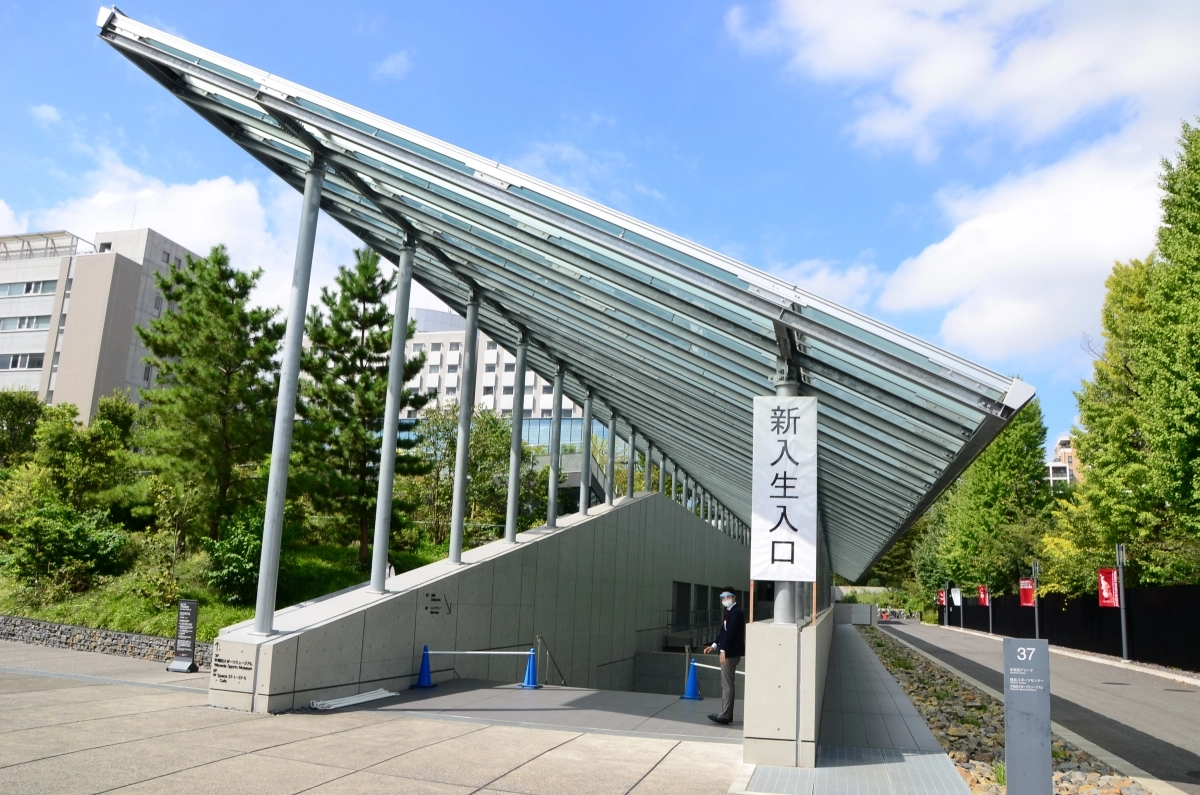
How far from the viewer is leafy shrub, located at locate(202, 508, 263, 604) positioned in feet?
55.3

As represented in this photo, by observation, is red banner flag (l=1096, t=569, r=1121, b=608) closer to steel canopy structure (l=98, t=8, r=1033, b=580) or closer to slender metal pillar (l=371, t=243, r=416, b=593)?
steel canopy structure (l=98, t=8, r=1033, b=580)

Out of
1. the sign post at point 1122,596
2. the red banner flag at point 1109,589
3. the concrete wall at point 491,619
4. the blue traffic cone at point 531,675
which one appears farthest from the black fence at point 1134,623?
the blue traffic cone at point 531,675

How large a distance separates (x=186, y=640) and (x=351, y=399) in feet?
28.8

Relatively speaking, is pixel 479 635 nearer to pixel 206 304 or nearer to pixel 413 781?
pixel 413 781

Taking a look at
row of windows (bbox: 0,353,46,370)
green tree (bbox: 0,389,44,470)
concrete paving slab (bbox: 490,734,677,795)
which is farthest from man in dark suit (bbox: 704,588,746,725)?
row of windows (bbox: 0,353,46,370)

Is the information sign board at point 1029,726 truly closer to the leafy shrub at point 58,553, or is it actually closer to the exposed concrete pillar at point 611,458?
the exposed concrete pillar at point 611,458

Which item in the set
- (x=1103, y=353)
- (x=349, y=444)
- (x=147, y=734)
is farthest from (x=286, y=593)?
(x=1103, y=353)

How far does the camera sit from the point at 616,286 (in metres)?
9.99

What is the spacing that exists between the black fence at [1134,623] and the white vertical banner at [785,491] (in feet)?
63.8

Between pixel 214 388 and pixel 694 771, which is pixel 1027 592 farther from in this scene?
pixel 694 771

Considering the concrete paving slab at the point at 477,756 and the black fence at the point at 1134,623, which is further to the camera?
the black fence at the point at 1134,623

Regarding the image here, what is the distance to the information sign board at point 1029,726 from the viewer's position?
612 cm

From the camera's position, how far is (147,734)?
293 inches

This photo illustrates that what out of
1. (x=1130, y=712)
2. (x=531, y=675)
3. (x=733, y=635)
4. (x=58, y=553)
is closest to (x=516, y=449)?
(x=531, y=675)
